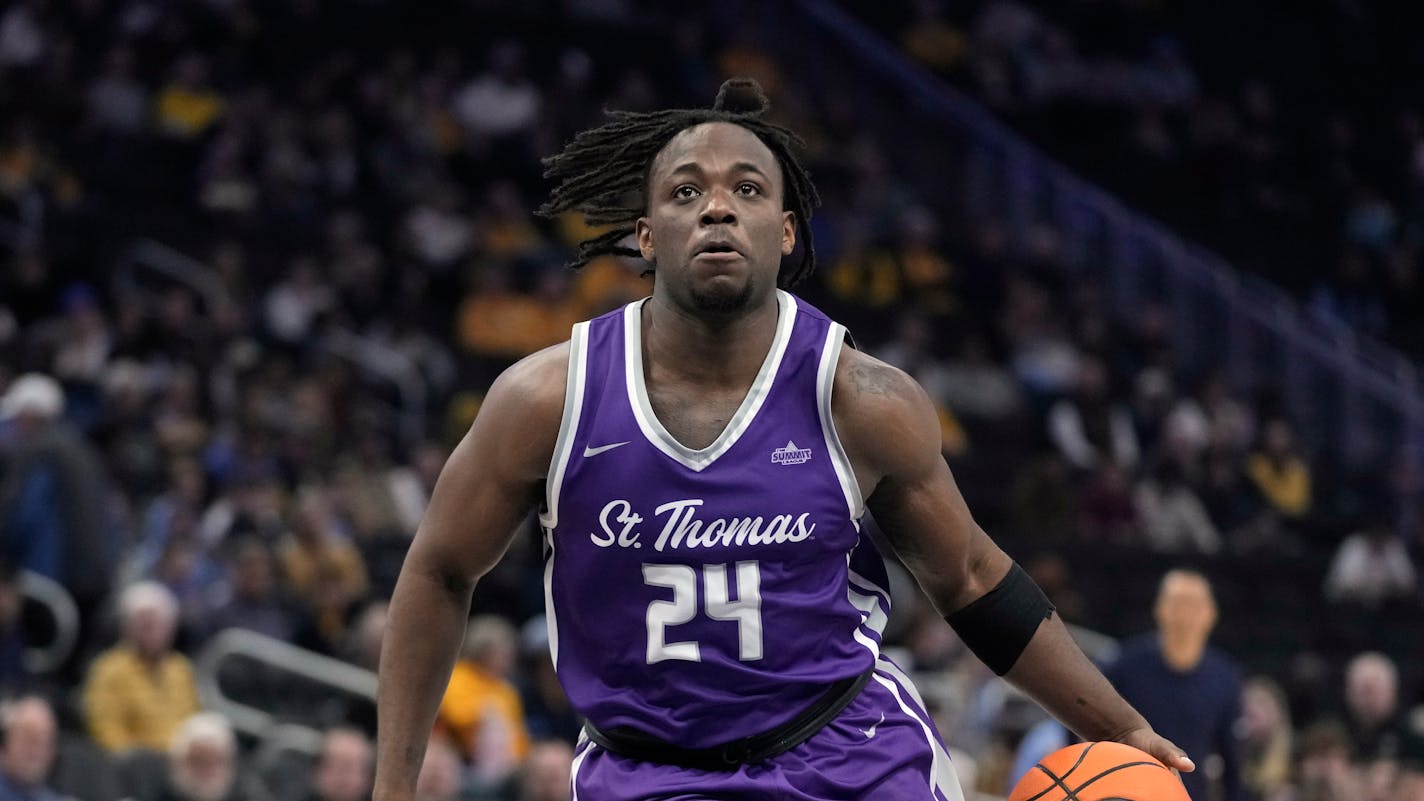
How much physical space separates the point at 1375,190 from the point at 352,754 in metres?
14.1

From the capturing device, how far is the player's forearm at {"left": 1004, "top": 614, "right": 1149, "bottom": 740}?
4.17m

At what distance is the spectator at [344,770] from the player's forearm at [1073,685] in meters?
5.07

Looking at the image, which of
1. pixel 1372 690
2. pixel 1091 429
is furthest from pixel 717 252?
pixel 1091 429

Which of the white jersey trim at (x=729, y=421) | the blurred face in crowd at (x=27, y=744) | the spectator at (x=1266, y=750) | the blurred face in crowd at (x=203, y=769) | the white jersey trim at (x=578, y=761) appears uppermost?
the white jersey trim at (x=729, y=421)

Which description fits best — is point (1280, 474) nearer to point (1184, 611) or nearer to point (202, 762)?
point (1184, 611)

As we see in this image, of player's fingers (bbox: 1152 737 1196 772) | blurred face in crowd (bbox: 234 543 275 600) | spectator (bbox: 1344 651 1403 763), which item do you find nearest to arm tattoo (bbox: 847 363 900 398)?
player's fingers (bbox: 1152 737 1196 772)

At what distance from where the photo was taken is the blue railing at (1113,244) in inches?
669

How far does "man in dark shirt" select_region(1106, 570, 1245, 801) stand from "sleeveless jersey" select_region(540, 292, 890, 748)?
13.5 feet

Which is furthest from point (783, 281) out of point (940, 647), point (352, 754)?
point (940, 647)

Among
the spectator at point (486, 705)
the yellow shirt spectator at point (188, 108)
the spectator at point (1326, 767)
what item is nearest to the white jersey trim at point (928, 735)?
the spectator at point (486, 705)

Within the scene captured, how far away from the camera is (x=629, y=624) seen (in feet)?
12.6

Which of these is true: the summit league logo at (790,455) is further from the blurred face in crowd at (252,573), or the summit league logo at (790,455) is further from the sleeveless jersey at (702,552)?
the blurred face in crowd at (252,573)

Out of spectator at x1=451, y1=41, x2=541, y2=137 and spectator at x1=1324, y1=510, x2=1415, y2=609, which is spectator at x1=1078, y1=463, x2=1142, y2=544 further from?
spectator at x1=451, y1=41, x2=541, y2=137

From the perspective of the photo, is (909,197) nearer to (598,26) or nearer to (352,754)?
(598,26)
